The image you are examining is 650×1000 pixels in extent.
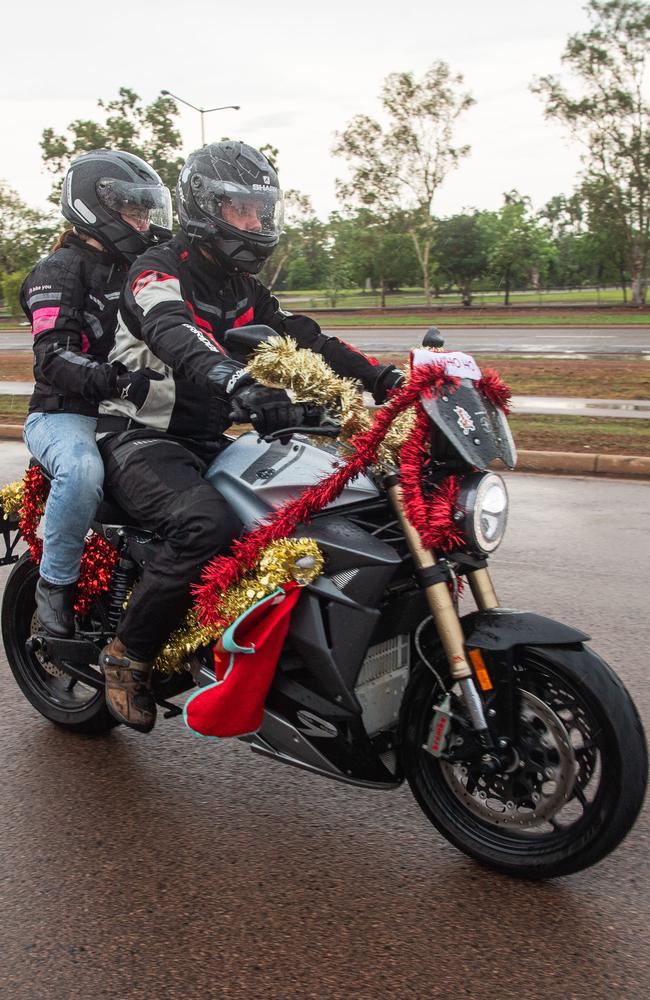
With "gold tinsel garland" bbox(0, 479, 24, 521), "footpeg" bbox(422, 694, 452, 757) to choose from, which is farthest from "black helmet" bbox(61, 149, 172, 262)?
"footpeg" bbox(422, 694, 452, 757)

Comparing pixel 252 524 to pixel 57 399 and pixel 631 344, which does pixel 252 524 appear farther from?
pixel 631 344

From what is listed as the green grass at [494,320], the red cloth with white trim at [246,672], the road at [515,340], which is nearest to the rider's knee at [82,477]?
the red cloth with white trim at [246,672]

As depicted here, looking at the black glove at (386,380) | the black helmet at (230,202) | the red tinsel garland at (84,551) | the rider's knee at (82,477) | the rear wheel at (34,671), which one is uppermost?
the black helmet at (230,202)

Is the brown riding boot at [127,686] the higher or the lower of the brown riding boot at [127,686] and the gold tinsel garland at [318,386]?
the lower

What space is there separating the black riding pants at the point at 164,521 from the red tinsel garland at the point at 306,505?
0.07 m

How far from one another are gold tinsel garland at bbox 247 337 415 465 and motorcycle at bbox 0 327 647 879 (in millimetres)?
83

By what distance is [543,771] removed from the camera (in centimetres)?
274

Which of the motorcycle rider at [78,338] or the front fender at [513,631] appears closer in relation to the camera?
the front fender at [513,631]

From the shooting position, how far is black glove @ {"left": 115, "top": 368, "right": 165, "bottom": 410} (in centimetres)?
328

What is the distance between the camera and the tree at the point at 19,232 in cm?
4966

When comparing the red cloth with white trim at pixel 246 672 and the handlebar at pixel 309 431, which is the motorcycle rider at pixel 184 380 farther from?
the red cloth with white trim at pixel 246 672

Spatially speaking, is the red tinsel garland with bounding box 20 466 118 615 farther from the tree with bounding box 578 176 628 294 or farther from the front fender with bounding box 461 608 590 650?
the tree with bounding box 578 176 628 294

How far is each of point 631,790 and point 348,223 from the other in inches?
1735

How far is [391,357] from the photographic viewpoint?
18922mm
